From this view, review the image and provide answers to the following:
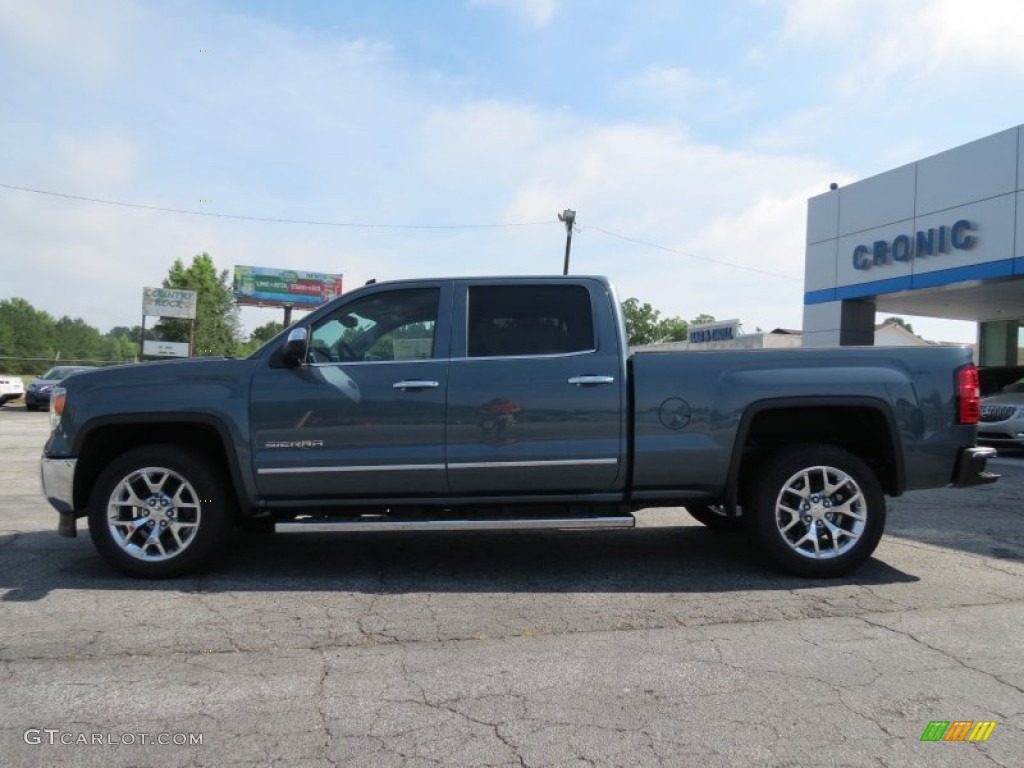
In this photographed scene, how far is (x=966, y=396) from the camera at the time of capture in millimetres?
4828

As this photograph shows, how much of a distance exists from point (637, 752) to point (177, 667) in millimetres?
2163

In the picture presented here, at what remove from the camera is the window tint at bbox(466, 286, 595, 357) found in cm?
497

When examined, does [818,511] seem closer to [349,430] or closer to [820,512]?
[820,512]

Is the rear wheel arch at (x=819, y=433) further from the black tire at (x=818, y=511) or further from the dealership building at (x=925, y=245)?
the dealership building at (x=925, y=245)

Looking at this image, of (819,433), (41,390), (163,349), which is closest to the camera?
(819,433)

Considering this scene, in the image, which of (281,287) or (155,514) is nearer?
(155,514)

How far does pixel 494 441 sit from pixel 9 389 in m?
26.3

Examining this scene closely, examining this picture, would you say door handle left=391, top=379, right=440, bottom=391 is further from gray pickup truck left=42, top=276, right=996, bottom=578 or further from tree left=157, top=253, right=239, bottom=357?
tree left=157, top=253, right=239, bottom=357

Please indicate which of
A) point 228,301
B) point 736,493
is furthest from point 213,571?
point 228,301

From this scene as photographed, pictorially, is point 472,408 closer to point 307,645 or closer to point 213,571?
point 307,645

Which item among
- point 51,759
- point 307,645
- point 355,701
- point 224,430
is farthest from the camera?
point 224,430

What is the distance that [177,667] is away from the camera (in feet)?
11.4

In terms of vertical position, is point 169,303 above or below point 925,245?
above
